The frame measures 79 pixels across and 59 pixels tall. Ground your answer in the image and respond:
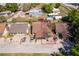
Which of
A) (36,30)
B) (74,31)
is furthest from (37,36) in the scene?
(74,31)

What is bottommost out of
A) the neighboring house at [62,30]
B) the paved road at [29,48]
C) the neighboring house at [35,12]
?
the paved road at [29,48]

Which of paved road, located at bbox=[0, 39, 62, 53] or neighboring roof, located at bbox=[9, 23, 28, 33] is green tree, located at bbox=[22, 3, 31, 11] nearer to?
neighboring roof, located at bbox=[9, 23, 28, 33]

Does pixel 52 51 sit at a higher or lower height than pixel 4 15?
lower

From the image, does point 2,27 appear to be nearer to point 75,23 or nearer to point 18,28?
point 18,28

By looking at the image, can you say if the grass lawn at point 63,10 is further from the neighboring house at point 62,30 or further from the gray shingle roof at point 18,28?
the gray shingle roof at point 18,28

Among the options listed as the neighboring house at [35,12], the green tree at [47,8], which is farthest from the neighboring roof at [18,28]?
the green tree at [47,8]

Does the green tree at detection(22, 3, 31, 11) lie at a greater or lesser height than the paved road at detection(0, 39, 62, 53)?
greater

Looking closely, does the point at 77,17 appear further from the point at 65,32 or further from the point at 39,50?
the point at 39,50

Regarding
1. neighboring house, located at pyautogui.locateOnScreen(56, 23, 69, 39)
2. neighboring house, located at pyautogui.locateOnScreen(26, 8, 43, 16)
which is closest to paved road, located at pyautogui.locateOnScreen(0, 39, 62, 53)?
neighboring house, located at pyautogui.locateOnScreen(56, 23, 69, 39)
